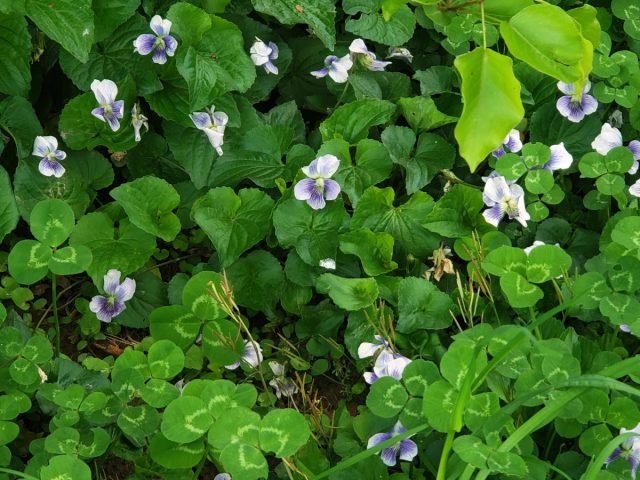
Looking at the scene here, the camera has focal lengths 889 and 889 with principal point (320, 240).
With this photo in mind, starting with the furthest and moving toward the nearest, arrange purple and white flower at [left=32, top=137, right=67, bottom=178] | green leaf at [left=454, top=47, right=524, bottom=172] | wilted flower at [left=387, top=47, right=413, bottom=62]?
wilted flower at [left=387, top=47, right=413, bottom=62], purple and white flower at [left=32, top=137, right=67, bottom=178], green leaf at [left=454, top=47, right=524, bottom=172]

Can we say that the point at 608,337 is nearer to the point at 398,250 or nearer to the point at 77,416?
the point at 398,250

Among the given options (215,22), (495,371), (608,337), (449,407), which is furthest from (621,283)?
(215,22)

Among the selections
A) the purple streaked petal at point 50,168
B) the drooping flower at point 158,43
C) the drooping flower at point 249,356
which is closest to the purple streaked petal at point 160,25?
the drooping flower at point 158,43

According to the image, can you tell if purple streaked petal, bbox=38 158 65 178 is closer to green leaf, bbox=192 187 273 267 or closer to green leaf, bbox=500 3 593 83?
green leaf, bbox=192 187 273 267

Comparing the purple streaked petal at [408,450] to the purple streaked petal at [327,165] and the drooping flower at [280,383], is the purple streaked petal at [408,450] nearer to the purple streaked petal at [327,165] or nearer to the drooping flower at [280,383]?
the drooping flower at [280,383]

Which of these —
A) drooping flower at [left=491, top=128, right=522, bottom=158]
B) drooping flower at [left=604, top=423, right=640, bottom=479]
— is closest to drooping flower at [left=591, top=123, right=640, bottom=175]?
drooping flower at [left=491, top=128, right=522, bottom=158]
